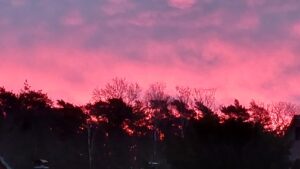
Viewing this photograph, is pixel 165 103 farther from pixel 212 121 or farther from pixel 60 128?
pixel 212 121

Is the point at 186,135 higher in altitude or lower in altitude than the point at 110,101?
lower

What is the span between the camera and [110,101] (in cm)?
8188

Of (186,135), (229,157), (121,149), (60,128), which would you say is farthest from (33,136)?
(229,157)

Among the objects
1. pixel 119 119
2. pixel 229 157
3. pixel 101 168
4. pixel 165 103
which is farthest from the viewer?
pixel 165 103

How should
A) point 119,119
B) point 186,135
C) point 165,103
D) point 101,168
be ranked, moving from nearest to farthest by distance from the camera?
point 186,135, point 101,168, point 119,119, point 165,103

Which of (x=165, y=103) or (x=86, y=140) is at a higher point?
(x=165, y=103)

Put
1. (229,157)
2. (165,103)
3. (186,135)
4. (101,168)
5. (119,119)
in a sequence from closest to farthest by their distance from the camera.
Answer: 1. (229,157)
2. (186,135)
3. (101,168)
4. (119,119)
5. (165,103)

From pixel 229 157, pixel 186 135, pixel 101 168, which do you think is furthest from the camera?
pixel 101 168

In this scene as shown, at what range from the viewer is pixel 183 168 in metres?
59.1

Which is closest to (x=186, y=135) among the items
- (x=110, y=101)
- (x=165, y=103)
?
(x=110, y=101)

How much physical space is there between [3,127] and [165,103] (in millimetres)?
22367

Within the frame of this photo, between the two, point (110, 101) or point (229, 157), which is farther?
point (110, 101)

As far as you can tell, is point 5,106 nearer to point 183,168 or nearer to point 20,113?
point 20,113

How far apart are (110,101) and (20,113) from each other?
890 cm
